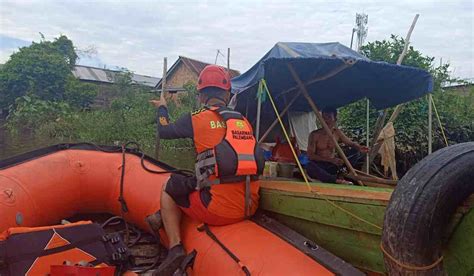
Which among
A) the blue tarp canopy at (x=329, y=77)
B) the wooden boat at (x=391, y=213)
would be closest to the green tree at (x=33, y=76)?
the blue tarp canopy at (x=329, y=77)

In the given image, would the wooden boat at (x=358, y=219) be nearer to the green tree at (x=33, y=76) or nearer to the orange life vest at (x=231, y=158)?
the orange life vest at (x=231, y=158)

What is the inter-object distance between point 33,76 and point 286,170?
58.7ft

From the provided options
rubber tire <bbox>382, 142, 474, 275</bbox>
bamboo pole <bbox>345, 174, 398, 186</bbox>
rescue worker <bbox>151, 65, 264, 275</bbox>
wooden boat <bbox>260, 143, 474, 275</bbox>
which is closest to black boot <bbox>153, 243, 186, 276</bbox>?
rescue worker <bbox>151, 65, 264, 275</bbox>

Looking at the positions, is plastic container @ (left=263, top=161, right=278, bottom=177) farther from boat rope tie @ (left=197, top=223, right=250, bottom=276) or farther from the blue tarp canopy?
boat rope tie @ (left=197, top=223, right=250, bottom=276)

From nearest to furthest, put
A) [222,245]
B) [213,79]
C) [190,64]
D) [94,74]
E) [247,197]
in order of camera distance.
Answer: [222,245]
[247,197]
[213,79]
[190,64]
[94,74]

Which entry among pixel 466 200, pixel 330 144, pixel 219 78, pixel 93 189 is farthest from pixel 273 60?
pixel 466 200

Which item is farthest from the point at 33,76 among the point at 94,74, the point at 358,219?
the point at 358,219

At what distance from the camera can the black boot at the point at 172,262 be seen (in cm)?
250

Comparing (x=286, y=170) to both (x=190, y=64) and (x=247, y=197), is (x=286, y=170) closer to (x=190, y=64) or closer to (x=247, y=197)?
(x=247, y=197)

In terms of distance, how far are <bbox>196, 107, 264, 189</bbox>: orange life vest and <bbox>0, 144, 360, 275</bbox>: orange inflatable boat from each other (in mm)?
340

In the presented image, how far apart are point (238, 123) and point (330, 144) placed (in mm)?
2187

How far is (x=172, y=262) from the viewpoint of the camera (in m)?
2.58

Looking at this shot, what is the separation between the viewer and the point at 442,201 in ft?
5.30

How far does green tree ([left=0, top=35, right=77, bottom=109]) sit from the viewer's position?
18641mm
